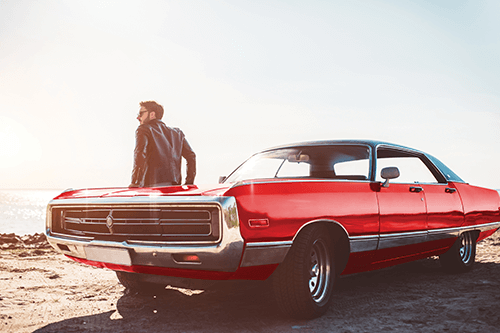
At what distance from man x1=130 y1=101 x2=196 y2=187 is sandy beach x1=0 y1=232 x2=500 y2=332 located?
122cm

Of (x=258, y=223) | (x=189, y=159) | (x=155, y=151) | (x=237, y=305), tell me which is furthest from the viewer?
(x=189, y=159)

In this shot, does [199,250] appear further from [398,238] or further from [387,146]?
[387,146]

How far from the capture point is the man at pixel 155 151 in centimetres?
449

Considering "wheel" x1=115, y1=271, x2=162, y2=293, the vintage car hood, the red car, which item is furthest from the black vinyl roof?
"wheel" x1=115, y1=271, x2=162, y2=293

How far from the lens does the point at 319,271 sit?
331 centimetres

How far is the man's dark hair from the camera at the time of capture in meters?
4.76

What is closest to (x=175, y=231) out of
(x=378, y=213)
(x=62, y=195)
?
(x=62, y=195)

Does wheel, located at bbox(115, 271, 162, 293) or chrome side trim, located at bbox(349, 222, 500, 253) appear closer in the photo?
chrome side trim, located at bbox(349, 222, 500, 253)

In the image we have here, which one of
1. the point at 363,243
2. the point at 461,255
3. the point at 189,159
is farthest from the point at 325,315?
the point at 461,255

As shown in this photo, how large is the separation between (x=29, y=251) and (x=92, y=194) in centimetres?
461

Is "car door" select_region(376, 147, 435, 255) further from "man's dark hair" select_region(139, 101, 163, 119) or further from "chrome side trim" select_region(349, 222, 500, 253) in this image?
"man's dark hair" select_region(139, 101, 163, 119)

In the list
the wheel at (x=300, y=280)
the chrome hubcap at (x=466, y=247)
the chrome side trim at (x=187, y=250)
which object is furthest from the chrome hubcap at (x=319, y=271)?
the chrome hubcap at (x=466, y=247)

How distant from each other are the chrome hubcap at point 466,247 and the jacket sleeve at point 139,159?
13.1ft

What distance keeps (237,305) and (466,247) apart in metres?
3.44
